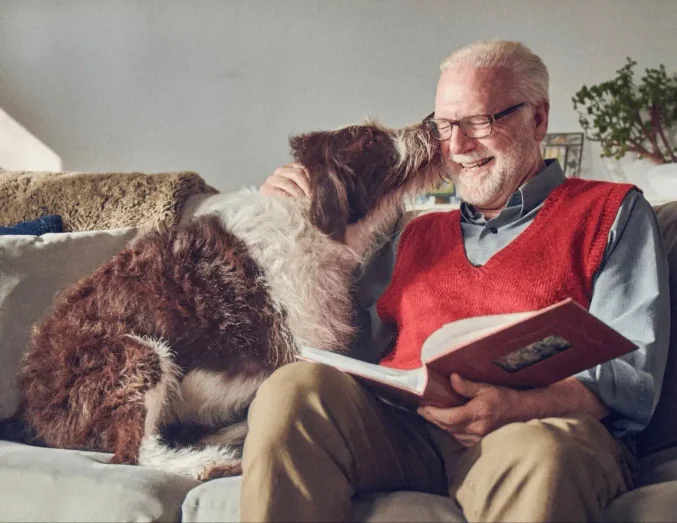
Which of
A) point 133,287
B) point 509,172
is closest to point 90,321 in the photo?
point 133,287

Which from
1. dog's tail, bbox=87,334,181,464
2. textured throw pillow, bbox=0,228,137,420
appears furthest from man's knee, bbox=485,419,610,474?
textured throw pillow, bbox=0,228,137,420

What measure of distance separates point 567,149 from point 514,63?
1.17 m

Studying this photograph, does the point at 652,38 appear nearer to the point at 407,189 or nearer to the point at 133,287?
the point at 407,189

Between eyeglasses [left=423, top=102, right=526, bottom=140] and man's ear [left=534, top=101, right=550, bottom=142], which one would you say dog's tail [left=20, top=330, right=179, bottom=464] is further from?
man's ear [left=534, top=101, right=550, bottom=142]

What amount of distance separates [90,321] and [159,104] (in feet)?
6.16

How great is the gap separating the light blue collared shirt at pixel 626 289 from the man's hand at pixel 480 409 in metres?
0.19

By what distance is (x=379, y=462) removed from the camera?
4.09 ft

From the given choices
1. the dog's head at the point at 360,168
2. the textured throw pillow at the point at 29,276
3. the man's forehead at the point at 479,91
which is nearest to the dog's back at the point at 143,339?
the textured throw pillow at the point at 29,276

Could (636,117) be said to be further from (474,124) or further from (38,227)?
(38,227)

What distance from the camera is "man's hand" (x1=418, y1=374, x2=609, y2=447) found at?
1.19 meters

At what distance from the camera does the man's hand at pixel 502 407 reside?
1194 millimetres

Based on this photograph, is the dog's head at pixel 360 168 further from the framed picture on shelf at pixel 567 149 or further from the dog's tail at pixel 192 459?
the framed picture on shelf at pixel 567 149

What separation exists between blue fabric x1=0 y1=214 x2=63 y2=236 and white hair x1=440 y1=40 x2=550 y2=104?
1330mm

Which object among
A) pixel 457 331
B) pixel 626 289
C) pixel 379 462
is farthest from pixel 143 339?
pixel 626 289
